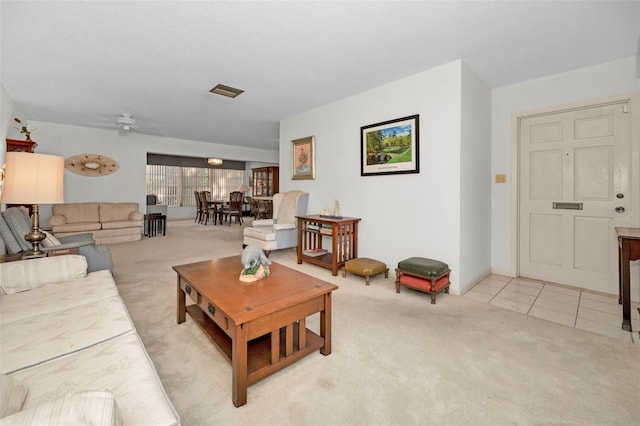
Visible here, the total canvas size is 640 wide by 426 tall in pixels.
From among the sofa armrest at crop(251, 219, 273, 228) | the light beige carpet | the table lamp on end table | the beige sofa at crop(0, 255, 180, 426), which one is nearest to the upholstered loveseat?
the table lamp on end table

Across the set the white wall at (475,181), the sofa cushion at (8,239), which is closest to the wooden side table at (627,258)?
the white wall at (475,181)

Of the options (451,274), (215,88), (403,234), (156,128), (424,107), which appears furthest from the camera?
(156,128)

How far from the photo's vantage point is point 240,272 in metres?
2.08

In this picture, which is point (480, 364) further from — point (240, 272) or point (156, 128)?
point (156, 128)

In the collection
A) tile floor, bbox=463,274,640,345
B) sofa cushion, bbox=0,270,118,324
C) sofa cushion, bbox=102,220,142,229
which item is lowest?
tile floor, bbox=463,274,640,345

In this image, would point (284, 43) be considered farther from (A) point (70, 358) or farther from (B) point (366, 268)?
(A) point (70, 358)

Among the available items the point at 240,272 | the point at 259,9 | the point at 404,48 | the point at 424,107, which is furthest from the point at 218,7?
the point at 424,107

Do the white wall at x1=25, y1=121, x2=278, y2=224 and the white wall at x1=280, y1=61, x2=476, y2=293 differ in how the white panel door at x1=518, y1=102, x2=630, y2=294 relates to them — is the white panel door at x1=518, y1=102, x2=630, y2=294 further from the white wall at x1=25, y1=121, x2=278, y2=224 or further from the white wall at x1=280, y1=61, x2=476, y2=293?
the white wall at x1=25, y1=121, x2=278, y2=224

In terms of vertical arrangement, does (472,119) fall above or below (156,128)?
below

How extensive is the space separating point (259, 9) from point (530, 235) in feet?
12.5

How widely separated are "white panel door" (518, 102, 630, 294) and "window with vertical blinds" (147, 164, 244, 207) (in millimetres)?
10605

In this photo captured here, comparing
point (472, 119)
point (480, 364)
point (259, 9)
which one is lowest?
point (480, 364)

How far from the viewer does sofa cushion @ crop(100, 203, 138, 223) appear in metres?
5.90

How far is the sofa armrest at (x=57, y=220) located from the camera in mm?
5217
